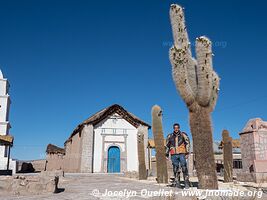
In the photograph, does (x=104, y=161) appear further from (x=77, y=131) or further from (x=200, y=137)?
(x=200, y=137)

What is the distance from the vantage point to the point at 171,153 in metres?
7.93

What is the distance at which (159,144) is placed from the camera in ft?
38.0

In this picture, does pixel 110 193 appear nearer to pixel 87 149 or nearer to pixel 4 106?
pixel 87 149

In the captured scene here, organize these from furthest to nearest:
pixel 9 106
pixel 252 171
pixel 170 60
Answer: pixel 9 106, pixel 252 171, pixel 170 60

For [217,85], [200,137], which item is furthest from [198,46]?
[200,137]

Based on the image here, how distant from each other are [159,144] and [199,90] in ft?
16.5

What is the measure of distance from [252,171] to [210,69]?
6607mm

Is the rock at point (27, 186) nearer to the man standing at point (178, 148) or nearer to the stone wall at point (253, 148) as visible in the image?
the man standing at point (178, 148)

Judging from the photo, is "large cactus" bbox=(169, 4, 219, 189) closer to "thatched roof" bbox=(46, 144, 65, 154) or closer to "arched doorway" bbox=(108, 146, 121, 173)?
"arched doorway" bbox=(108, 146, 121, 173)

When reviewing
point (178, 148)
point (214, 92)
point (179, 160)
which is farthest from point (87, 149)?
point (214, 92)

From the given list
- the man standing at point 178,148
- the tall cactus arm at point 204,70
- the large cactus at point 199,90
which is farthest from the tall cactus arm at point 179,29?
the man standing at point 178,148

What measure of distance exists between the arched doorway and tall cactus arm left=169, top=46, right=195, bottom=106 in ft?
62.0

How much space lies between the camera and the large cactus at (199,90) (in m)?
6.80

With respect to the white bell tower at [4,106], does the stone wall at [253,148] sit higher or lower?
lower
